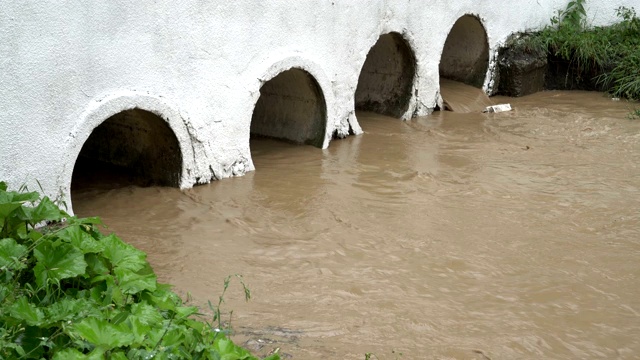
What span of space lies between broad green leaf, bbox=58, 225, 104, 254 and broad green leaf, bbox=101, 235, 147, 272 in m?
0.05

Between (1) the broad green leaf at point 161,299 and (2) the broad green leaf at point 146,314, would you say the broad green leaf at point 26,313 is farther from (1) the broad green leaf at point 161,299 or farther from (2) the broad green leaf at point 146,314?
(1) the broad green leaf at point 161,299

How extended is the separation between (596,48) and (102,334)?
377 inches

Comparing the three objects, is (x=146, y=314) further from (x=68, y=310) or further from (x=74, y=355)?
(x=74, y=355)

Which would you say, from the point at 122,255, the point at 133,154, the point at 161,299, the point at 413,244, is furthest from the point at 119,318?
the point at 133,154

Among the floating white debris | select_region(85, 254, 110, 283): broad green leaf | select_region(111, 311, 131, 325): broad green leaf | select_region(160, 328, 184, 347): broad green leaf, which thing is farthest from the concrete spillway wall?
select_region(160, 328, 184, 347): broad green leaf

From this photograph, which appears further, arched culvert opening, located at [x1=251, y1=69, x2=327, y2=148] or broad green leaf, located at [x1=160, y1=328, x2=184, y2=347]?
arched culvert opening, located at [x1=251, y1=69, x2=327, y2=148]

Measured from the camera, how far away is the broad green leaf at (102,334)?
3031mm

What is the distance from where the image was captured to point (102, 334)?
306 cm

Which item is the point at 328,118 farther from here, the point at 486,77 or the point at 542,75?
the point at 542,75

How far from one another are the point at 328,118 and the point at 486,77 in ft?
12.0

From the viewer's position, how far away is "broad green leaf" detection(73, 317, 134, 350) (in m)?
3.03

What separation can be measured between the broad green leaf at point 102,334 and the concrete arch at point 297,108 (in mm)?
4760

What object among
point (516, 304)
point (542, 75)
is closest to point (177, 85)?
point (516, 304)

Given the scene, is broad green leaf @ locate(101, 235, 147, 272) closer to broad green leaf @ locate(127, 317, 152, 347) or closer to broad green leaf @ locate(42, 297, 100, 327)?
broad green leaf @ locate(42, 297, 100, 327)
